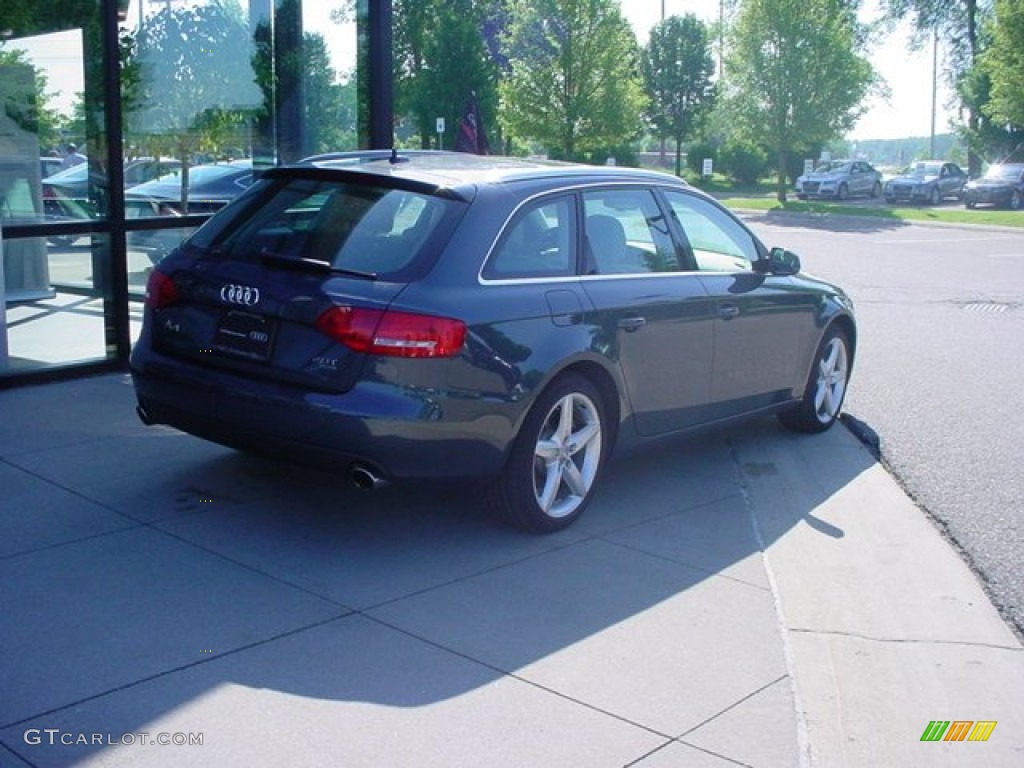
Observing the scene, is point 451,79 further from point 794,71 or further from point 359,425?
point 359,425

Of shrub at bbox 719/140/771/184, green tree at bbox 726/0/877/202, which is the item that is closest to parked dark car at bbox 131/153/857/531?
green tree at bbox 726/0/877/202

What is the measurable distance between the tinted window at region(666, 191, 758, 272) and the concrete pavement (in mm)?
1122

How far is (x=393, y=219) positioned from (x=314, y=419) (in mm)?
992

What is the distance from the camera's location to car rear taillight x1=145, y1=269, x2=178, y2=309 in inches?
239

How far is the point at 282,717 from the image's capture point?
4.05m

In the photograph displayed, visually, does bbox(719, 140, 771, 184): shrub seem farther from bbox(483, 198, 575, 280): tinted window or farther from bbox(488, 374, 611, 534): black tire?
bbox(488, 374, 611, 534): black tire

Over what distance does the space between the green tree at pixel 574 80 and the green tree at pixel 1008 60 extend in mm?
11513

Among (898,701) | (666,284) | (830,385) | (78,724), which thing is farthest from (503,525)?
(830,385)

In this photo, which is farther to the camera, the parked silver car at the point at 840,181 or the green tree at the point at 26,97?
the parked silver car at the point at 840,181

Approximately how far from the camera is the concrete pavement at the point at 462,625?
→ 4035mm

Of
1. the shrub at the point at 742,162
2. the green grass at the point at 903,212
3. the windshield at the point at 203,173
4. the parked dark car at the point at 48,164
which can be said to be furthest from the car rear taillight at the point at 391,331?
the shrub at the point at 742,162

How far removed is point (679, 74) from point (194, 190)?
173ft

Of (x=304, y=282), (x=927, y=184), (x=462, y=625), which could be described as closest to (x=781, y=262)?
(x=304, y=282)

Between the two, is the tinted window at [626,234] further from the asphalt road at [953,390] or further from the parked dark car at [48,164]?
the parked dark car at [48,164]
